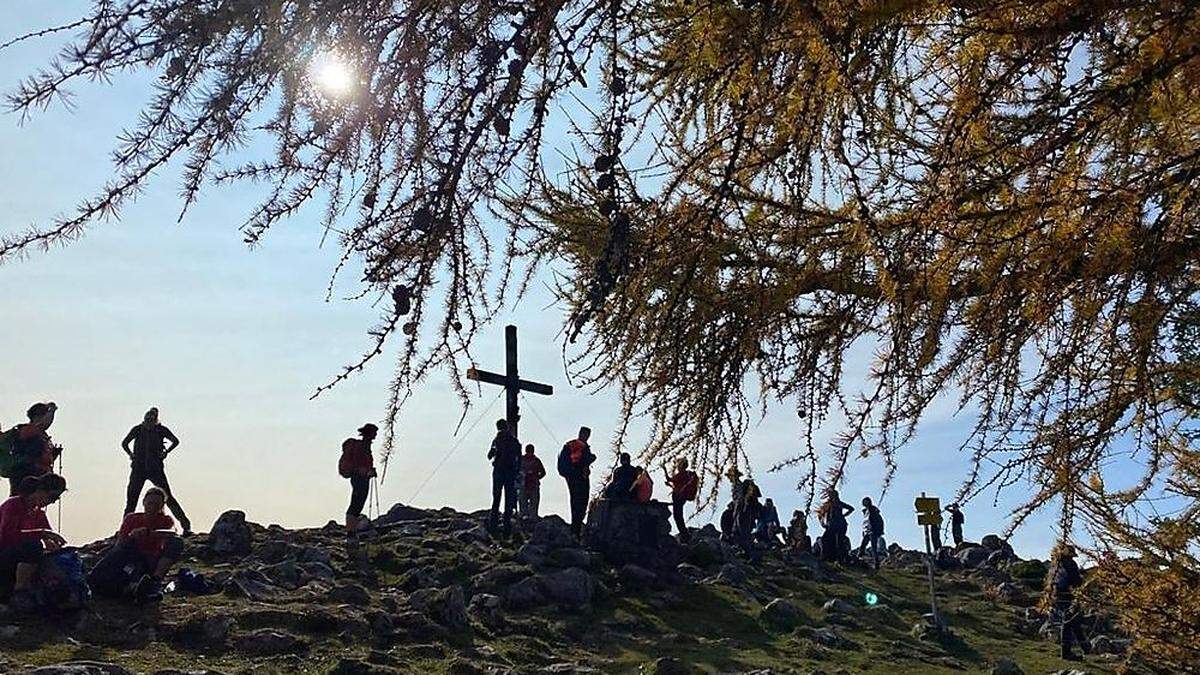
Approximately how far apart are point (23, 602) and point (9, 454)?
1.87m

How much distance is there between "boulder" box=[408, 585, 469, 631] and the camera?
9758mm

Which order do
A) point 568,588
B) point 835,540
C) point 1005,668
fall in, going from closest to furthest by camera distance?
point 1005,668
point 568,588
point 835,540

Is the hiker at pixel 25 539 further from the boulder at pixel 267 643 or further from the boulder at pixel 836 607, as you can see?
the boulder at pixel 836 607

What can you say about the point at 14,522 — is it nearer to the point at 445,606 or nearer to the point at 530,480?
the point at 445,606

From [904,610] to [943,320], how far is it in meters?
12.6

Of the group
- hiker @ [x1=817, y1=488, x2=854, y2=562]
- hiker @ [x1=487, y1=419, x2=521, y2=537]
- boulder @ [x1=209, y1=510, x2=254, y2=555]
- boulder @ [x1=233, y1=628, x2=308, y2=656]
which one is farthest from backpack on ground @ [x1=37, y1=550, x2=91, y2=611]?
hiker @ [x1=817, y1=488, x2=854, y2=562]

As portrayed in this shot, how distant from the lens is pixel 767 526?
2036 centimetres

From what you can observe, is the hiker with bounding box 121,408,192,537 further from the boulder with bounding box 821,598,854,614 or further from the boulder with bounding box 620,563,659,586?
the boulder with bounding box 821,598,854,614

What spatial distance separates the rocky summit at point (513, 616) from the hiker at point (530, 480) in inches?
31.1

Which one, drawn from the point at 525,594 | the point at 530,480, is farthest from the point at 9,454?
the point at 530,480

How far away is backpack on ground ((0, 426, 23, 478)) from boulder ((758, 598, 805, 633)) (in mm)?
7744

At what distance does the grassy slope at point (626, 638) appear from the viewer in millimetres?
7812

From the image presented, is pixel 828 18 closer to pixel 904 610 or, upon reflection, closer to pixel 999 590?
pixel 904 610

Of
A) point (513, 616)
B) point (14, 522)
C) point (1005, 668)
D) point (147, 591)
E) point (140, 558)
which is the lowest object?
point (1005, 668)
